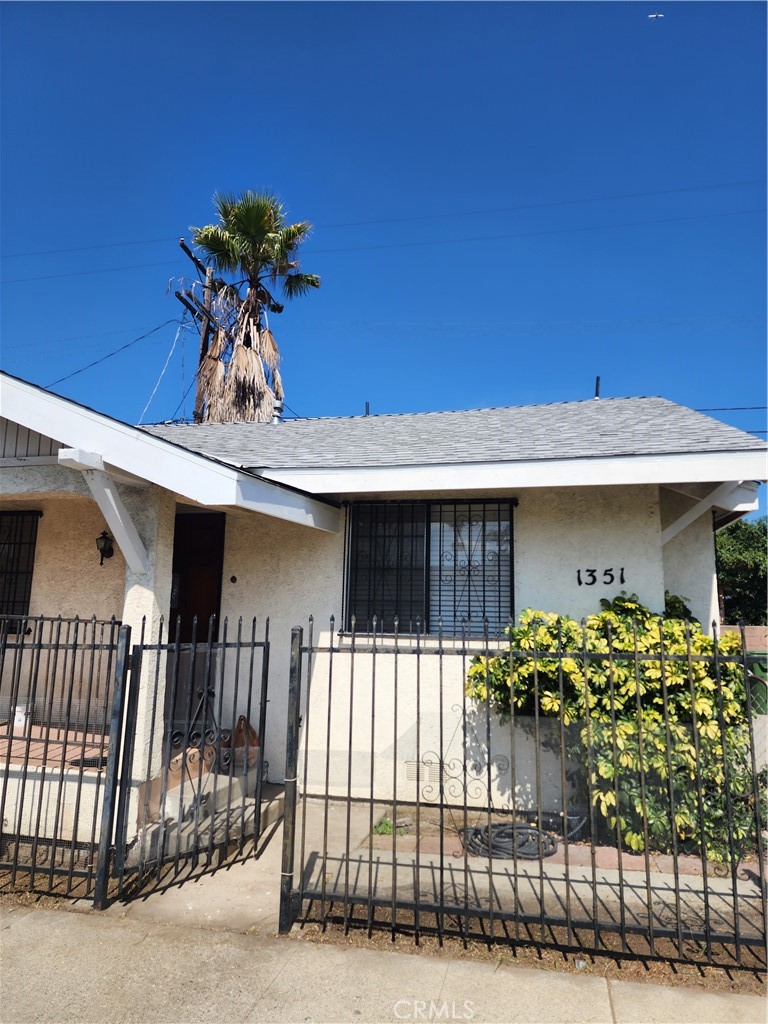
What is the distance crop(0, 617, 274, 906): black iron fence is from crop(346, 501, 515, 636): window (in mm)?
1925

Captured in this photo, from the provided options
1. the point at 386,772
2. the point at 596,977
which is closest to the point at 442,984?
the point at 596,977

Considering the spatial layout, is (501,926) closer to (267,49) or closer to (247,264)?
(267,49)

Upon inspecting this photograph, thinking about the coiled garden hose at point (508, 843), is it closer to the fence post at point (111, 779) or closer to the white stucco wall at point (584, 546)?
the white stucco wall at point (584, 546)

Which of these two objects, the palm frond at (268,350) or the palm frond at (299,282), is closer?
the palm frond at (268,350)

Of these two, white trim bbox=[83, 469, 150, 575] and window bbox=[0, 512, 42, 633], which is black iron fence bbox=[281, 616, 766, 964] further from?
window bbox=[0, 512, 42, 633]

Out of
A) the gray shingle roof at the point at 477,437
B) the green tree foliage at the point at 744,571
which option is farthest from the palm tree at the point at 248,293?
the green tree foliage at the point at 744,571

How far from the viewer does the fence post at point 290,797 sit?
3.84 m

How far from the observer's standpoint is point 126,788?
4.46 metres

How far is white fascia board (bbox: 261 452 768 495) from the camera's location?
5.37 m

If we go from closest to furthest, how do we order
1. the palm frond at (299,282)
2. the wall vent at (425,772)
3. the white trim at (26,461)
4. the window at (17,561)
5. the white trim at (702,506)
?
the white trim at (26,461) → the white trim at (702,506) → the wall vent at (425,772) → the window at (17,561) → the palm frond at (299,282)

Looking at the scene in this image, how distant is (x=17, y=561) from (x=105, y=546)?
1.66 meters

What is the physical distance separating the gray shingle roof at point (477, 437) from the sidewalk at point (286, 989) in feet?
13.5

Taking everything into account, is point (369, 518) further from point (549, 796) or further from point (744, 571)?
point (744, 571)

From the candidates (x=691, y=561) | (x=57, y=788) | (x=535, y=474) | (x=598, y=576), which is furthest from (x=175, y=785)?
(x=691, y=561)
